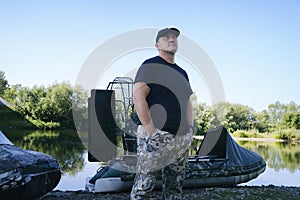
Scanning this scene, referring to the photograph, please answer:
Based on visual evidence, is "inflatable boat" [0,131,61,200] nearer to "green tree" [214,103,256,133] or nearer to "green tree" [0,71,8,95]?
"green tree" [214,103,256,133]

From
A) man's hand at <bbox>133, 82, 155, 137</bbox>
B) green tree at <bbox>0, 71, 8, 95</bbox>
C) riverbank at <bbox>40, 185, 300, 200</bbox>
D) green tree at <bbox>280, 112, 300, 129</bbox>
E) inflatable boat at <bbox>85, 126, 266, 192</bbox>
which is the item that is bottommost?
riverbank at <bbox>40, 185, 300, 200</bbox>

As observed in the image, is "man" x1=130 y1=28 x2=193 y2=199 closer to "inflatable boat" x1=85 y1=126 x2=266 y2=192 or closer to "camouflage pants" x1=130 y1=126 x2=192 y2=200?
"camouflage pants" x1=130 y1=126 x2=192 y2=200

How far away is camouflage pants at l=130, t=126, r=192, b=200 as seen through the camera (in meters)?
2.47

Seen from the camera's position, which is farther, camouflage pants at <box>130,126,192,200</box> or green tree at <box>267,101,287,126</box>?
green tree at <box>267,101,287,126</box>

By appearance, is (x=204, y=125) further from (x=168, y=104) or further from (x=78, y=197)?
(x=168, y=104)

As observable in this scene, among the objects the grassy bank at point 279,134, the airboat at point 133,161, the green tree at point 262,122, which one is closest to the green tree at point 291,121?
the green tree at point 262,122

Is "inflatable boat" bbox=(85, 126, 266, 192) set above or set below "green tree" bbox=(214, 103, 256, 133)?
below

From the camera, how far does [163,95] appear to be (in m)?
2.56

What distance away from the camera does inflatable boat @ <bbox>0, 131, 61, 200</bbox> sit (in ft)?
9.28

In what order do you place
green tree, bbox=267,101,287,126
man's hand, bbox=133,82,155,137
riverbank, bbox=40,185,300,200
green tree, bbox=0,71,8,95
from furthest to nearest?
green tree, bbox=0,71,8,95 < green tree, bbox=267,101,287,126 < riverbank, bbox=40,185,300,200 < man's hand, bbox=133,82,155,137

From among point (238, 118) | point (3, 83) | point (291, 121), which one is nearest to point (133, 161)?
point (238, 118)

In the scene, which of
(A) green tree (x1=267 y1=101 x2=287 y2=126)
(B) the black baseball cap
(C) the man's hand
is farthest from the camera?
(A) green tree (x1=267 y1=101 x2=287 y2=126)

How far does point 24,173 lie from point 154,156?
1.27 meters

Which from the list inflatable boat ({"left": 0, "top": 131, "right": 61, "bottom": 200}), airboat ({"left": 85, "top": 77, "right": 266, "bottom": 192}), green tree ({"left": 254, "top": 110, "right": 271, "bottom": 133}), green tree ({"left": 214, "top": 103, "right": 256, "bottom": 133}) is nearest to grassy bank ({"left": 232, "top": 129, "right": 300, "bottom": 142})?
green tree ({"left": 214, "top": 103, "right": 256, "bottom": 133})
